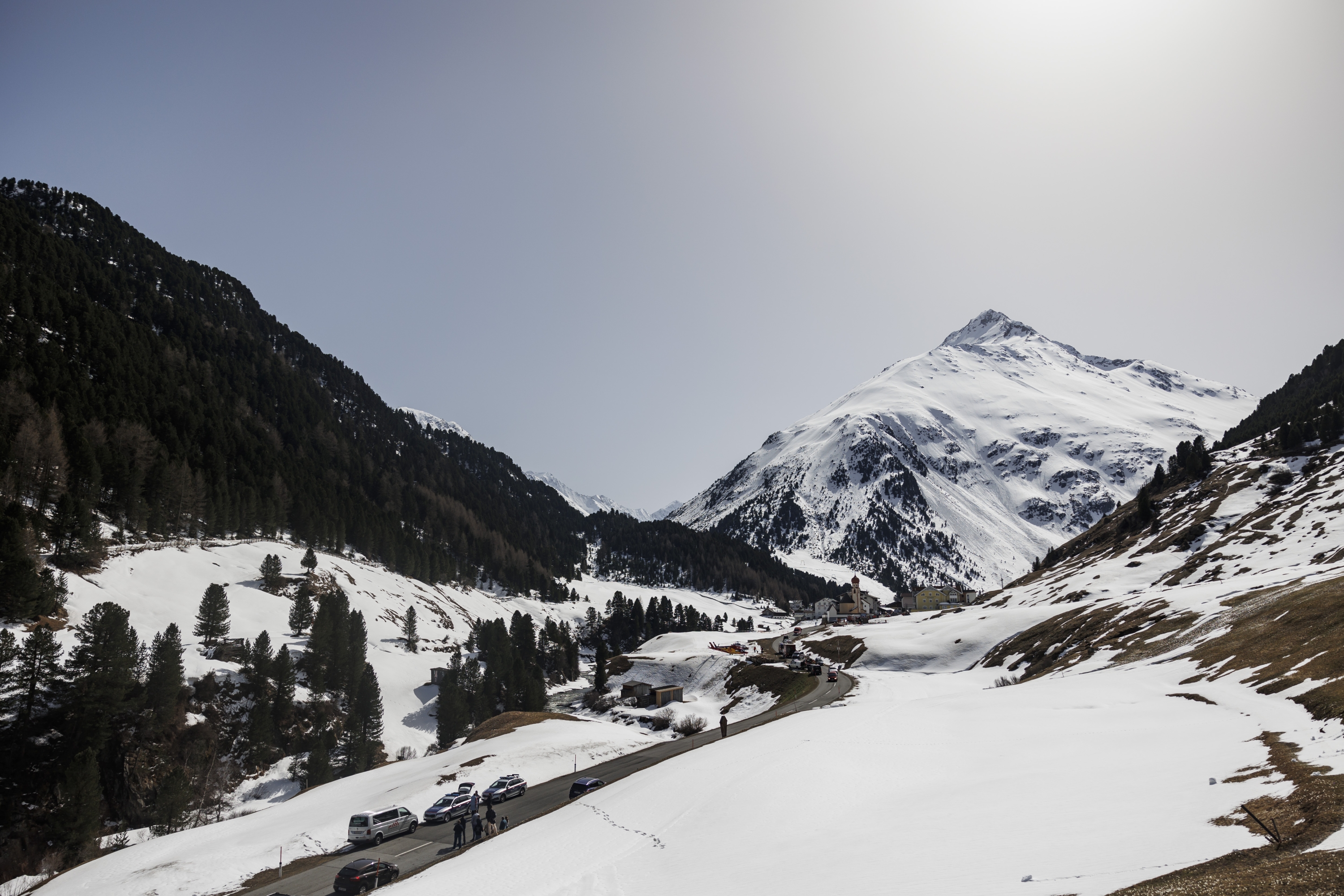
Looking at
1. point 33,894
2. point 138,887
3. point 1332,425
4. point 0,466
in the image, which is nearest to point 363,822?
point 138,887

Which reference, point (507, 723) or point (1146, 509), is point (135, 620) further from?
point (1146, 509)

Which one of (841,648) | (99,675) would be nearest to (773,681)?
(841,648)

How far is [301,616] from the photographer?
97.8 m

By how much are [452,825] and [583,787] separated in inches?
375

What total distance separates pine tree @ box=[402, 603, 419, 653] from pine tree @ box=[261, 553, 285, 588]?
2253 centimetres

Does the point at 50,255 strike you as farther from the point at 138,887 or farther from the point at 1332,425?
the point at 1332,425

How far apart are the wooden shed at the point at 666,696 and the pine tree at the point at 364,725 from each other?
4351 centimetres

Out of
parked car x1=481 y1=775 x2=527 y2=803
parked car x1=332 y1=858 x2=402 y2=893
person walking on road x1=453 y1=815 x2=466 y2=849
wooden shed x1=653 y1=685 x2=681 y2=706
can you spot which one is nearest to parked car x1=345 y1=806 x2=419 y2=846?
parked car x1=481 y1=775 x2=527 y2=803

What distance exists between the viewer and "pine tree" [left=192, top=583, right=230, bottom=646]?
83375 millimetres

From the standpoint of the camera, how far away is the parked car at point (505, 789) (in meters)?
47.4

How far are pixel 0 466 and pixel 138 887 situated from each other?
89.9 m

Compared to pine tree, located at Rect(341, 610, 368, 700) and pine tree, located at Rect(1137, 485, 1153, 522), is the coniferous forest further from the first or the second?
pine tree, located at Rect(1137, 485, 1153, 522)

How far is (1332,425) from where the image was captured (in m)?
153

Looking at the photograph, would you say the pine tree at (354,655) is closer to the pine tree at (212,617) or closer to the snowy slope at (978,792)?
the pine tree at (212,617)
